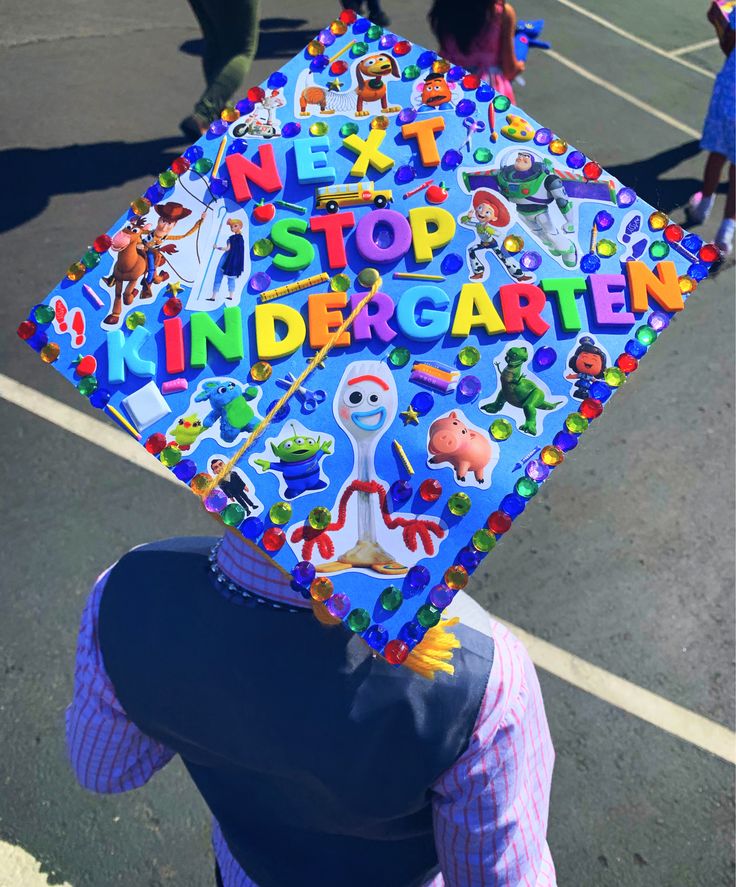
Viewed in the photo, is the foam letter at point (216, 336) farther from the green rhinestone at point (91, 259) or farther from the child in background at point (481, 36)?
the child in background at point (481, 36)

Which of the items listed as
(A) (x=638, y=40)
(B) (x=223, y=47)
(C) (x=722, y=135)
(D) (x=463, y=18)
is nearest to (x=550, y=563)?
(D) (x=463, y=18)

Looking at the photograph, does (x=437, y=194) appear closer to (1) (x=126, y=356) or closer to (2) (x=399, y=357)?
(2) (x=399, y=357)

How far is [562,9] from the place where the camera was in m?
9.27

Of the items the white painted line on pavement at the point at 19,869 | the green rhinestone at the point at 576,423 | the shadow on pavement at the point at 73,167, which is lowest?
the white painted line on pavement at the point at 19,869

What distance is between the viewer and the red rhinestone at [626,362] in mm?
1273

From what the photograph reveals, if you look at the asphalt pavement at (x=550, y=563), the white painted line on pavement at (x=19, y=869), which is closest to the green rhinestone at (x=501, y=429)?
the asphalt pavement at (x=550, y=563)

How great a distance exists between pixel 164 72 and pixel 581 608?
6109mm

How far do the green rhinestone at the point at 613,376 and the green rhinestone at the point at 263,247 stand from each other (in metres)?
0.62

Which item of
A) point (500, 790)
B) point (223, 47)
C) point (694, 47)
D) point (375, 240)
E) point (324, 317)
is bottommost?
point (223, 47)

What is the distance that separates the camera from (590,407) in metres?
1.25

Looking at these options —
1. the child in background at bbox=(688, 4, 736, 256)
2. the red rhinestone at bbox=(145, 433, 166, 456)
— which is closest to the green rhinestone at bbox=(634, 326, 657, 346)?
the red rhinestone at bbox=(145, 433, 166, 456)

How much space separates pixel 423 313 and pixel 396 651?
0.57 m

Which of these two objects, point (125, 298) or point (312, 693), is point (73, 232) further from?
point (312, 693)

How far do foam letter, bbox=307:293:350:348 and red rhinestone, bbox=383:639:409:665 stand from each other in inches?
19.9
